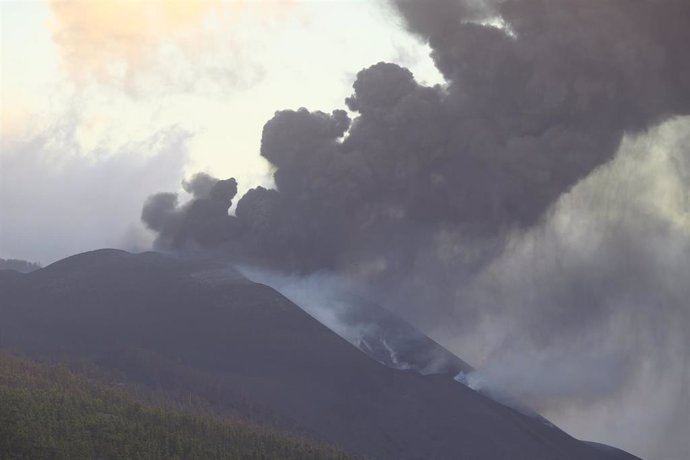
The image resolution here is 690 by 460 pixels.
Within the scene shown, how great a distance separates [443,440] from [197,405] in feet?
114

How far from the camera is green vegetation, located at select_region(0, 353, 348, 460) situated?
436ft

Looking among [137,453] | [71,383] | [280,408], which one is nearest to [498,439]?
[280,408]

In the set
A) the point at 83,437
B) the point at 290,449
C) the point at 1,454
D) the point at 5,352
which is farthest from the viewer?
the point at 5,352

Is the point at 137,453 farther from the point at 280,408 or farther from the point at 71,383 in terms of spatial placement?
the point at 280,408

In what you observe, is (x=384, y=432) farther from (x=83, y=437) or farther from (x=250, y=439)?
(x=83, y=437)

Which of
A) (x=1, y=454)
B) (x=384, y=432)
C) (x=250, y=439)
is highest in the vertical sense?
(x=384, y=432)

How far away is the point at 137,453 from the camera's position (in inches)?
5315

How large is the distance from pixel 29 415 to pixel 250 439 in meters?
25.8

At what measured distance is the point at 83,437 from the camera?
137125mm

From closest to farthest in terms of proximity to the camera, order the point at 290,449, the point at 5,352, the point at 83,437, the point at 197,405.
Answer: the point at 83,437, the point at 290,449, the point at 197,405, the point at 5,352

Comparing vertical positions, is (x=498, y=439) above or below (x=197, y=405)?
above

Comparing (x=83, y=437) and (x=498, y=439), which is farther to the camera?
(x=498, y=439)

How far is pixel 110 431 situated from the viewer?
140750 millimetres

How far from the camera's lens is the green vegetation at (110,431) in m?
133
